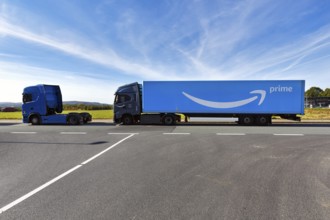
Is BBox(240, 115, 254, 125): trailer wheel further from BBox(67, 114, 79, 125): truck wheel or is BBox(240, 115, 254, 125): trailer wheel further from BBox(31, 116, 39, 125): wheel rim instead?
BBox(31, 116, 39, 125): wheel rim

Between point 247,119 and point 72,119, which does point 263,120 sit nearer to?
point 247,119

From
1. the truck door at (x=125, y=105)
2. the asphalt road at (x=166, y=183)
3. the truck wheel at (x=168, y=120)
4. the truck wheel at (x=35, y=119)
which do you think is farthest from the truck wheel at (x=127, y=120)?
the asphalt road at (x=166, y=183)

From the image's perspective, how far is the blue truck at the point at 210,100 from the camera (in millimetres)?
13945

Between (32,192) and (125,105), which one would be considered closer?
(32,192)

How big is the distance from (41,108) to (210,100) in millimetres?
13029

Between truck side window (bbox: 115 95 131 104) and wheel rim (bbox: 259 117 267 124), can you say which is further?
truck side window (bbox: 115 95 131 104)

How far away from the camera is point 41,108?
1518 cm

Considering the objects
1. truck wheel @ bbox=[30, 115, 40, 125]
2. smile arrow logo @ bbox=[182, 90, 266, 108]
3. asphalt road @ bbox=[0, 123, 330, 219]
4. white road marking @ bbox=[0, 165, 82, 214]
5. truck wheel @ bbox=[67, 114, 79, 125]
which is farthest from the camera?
truck wheel @ bbox=[67, 114, 79, 125]

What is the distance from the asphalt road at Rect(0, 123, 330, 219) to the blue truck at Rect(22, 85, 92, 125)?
340 inches

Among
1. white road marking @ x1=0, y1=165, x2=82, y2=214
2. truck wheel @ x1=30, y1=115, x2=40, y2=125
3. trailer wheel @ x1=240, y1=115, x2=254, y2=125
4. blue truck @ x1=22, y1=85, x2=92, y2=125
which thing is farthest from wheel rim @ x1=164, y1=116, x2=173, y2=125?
white road marking @ x1=0, y1=165, x2=82, y2=214

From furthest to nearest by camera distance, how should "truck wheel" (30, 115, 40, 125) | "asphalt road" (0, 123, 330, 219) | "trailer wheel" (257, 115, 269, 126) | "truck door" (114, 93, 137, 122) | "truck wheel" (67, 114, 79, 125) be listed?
"truck wheel" (67, 114, 79, 125)
"truck wheel" (30, 115, 40, 125)
"truck door" (114, 93, 137, 122)
"trailer wheel" (257, 115, 269, 126)
"asphalt road" (0, 123, 330, 219)

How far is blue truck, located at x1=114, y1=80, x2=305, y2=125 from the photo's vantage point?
1395 centimetres

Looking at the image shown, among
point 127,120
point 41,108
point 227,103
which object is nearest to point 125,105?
point 127,120

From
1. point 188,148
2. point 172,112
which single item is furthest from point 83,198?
point 172,112
